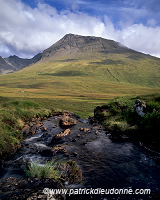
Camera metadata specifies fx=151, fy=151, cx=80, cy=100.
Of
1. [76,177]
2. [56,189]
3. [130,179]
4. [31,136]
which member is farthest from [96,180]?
[31,136]

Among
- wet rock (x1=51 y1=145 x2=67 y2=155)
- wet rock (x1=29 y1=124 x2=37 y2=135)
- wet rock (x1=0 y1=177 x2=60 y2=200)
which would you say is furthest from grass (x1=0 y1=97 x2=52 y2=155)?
wet rock (x1=0 y1=177 x2=60 y2=200)

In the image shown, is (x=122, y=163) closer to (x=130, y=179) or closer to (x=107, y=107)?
(x=130, y=179)

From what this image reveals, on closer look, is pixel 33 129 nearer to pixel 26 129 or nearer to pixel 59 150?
pixel 26 129

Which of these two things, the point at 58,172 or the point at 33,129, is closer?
the point at 58,172

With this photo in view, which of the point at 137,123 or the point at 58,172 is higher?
the point at 137,123

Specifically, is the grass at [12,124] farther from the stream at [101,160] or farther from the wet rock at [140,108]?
the wet rock at [140,108]

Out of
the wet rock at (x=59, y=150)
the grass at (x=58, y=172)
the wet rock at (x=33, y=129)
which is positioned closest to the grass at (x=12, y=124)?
the wet rock at (x=33, y=129)

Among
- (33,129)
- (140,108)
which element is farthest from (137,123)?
(33,129)

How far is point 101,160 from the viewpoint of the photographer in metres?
15.9

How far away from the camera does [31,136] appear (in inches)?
987

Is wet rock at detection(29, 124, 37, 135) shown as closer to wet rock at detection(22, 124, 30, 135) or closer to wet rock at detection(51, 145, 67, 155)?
wet rock at detection(22, 124, 30, 135)

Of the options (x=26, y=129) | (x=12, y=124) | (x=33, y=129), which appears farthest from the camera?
(x=33, y=129)

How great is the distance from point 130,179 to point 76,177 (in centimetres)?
450

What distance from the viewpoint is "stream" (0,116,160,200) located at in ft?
40.1
